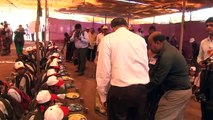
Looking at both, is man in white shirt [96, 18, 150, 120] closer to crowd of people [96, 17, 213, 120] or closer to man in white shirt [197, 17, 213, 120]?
crowd of people [96, 17, 213, 120]

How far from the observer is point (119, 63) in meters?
2.85

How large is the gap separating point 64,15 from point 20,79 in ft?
72.3

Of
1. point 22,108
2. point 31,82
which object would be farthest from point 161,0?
point 22,108

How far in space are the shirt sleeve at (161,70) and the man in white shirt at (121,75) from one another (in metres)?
0.30

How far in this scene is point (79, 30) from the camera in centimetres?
930

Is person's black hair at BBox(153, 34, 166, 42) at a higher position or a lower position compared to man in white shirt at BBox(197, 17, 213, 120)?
higher

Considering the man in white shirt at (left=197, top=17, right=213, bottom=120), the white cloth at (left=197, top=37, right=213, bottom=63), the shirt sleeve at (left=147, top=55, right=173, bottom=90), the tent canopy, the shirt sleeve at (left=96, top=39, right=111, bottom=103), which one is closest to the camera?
the shirt sleeve at (left=96, top=39, right=111, bottom=103)

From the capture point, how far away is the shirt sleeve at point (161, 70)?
3186 millimetres

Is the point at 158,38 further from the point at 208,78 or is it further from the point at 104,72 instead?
the point at 208,78

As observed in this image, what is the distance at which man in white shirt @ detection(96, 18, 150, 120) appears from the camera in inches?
112

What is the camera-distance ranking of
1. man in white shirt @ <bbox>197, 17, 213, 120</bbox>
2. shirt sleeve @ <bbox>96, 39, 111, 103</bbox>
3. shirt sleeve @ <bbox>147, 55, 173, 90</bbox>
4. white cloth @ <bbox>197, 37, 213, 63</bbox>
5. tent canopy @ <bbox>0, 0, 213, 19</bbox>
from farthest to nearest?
1. tent canopy @ <bbox>0, 0, 213, 19</bbox>
2. white cloth @ <bbox>197, 37, 213, 63</bbox>
3. man in white shirt @ <bbox>197, 17, 213, 120</bbox>
4. shirt sleeve @ <bbox>147, 55, 173, 90</bbox>
5. shirt sleeve @ <bbox>96, 39, 111, 103</bbox>

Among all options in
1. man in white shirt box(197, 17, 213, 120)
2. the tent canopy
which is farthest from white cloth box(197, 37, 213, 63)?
the tent canopy

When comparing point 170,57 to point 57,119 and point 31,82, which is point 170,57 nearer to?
point 57,119

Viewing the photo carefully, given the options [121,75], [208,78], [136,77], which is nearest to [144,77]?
[136,77]
